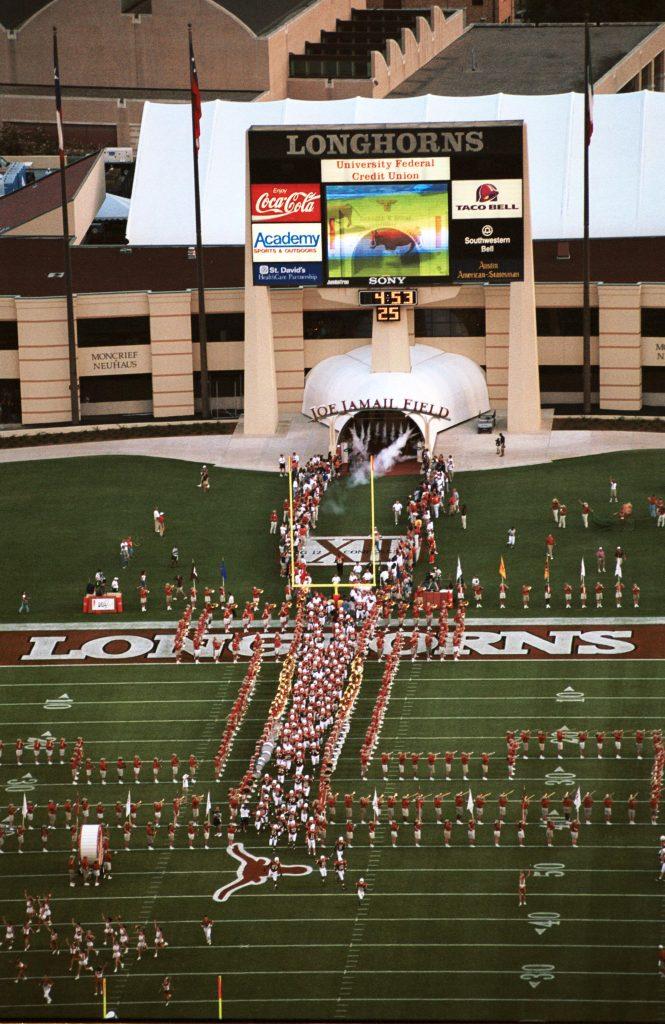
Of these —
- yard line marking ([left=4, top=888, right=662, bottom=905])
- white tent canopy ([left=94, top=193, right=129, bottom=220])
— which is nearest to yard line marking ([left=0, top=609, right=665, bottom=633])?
yard line marking ([left=4, top=888, right=662, bottom=905])

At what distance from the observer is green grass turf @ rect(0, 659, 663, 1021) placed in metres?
46.7

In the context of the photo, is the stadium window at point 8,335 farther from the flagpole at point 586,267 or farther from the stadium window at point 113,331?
the flagpole at point 586,267

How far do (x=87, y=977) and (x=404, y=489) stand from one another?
36108 mm

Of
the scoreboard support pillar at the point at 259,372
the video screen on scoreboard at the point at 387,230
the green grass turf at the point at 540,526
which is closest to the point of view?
the green grass turf at the point at 540,526

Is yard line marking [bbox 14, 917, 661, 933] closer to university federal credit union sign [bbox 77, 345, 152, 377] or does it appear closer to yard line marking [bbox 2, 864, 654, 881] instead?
yard line marking [bbox 2, 864, 654, 881]

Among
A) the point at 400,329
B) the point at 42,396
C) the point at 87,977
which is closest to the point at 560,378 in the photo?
the point at 400,329

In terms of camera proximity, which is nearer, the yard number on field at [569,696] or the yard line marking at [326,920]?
the yard line marking at [326,920]

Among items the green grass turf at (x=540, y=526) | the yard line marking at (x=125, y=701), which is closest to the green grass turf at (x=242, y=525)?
the green grass turf at (x=540, y=526)

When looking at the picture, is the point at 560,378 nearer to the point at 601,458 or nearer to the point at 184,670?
the point at 601,458

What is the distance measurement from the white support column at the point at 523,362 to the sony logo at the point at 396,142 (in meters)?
3.45

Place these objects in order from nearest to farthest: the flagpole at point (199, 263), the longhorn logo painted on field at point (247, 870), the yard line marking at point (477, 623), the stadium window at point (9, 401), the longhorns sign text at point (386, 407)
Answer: the longhorn logo painted on field at point (247, 870) < the yard line marking at point (477, 623) < the longhorns sign text at point (386, 407) < the flagpole at point (199, 263) < the stadium window at point (9, 401)

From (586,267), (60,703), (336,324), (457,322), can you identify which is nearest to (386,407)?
(336,324)

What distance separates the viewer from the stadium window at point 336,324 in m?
93.4

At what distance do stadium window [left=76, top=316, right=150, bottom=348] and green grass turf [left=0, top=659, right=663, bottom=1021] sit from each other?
33.4m
